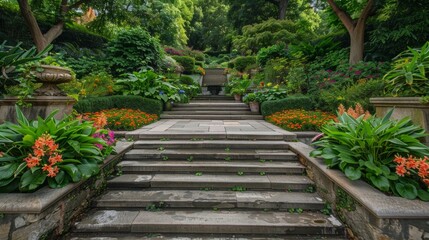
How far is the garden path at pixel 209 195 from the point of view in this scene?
2.20 m

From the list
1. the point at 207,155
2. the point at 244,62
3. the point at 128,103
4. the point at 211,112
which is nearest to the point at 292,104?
the point at 211,112

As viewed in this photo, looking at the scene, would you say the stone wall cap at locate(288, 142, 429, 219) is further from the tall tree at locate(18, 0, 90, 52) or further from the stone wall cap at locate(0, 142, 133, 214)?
the tall tree at locate(18, 0, 90, 52)

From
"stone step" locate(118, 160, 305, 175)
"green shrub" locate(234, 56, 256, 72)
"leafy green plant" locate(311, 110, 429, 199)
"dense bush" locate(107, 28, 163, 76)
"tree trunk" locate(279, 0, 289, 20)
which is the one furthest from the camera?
"tree trunk" locate(279, 0, 289, 20)

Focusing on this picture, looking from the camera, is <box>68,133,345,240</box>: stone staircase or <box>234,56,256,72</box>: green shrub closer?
<box>68,133,345,240</box>: stone staircase

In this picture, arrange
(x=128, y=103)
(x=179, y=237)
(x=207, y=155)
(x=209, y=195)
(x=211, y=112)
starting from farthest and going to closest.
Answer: (x=211, y=112), (x=128, y=103), (x=207, y=155), (x=209, y=195), (x=179, y=237)

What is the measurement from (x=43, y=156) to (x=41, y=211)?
0.53 metres

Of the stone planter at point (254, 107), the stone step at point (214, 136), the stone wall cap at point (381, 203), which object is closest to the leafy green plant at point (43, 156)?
the stone step at point (214, 136)

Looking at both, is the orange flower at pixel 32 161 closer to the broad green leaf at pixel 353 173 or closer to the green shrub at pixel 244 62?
the broad green leaf at pixel 353 173

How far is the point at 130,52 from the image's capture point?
8461 millimetres

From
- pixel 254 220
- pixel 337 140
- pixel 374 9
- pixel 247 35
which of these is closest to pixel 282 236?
pixel 254 220

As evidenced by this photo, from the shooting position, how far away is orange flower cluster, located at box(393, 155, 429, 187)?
6.08 feet

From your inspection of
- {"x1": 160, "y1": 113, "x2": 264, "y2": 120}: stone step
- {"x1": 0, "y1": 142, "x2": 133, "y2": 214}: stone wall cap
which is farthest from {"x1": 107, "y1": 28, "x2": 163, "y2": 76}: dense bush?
{"x1": 0, "y1": 142, "x2": 133, "y2": 214}: stone wall cap

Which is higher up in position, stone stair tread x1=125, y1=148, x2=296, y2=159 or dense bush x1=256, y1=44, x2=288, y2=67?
dense bush x1=256, y1=44, x2=288, y2=67

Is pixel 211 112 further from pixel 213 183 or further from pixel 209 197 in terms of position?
pixel 209 197
